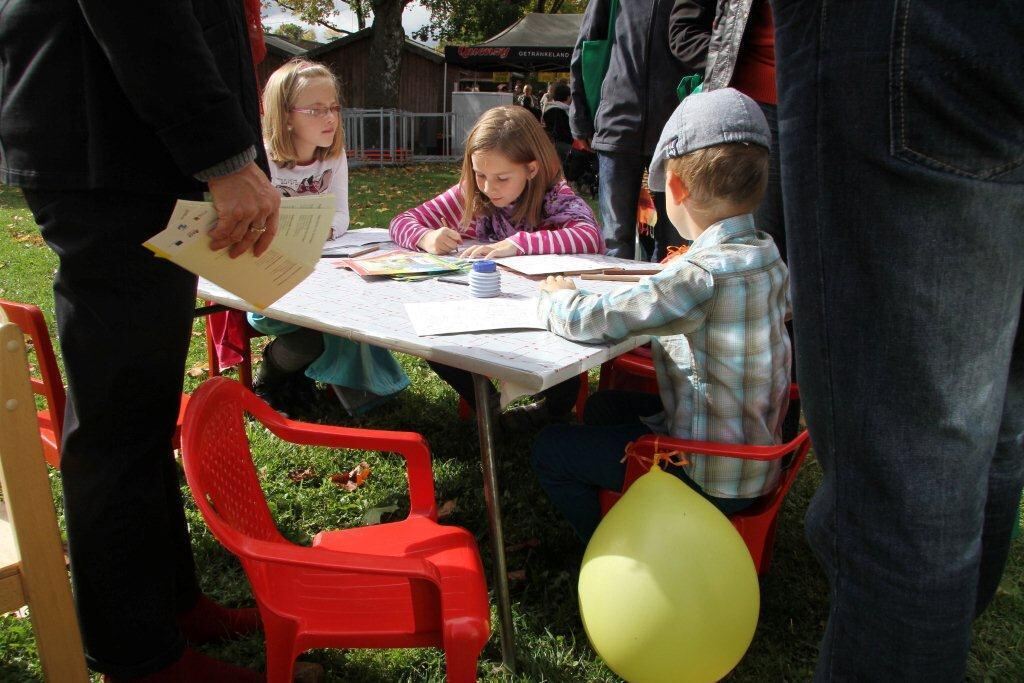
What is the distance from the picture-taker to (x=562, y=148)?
12.0 metres

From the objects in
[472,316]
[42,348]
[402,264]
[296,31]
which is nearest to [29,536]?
[42,348]

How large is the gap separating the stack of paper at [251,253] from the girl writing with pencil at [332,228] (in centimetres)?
144

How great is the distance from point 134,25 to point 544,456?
1321 mm

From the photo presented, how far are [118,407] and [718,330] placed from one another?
4.03ft

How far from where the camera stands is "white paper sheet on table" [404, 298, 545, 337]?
1.74 m

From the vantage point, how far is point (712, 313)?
1706 mm

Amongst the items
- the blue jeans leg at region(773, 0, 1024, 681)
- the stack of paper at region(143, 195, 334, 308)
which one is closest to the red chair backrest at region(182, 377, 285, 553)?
the stack of paper at region(143, 195, 334, 308)

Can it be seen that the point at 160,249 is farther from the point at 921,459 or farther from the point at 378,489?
the point at 378,489

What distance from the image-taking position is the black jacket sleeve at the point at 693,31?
3021 millimetres

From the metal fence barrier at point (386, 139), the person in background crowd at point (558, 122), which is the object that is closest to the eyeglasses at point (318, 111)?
the person in background crowd at point (558, 122)

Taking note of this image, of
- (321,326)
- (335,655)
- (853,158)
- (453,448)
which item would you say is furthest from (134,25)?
(453,448)

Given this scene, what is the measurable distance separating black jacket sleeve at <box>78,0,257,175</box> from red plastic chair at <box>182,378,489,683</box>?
0.46 meters

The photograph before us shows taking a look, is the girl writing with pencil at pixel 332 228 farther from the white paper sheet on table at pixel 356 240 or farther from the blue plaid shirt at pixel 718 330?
the blue plaid shirt at pixel 718 330

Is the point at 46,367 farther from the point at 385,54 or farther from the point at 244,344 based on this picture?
the point at 385,54
